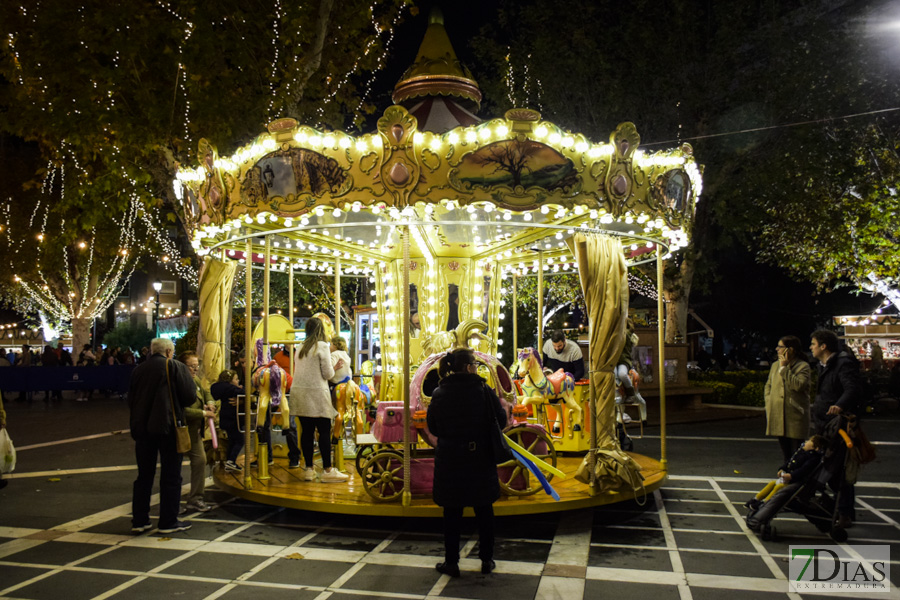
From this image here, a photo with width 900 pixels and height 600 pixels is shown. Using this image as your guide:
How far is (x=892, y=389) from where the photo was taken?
1714cm

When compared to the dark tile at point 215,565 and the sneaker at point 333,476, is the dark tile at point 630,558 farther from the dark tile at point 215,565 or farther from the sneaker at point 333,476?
the sneaker at point 333,476

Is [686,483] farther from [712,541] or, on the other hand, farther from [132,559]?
[132,559]

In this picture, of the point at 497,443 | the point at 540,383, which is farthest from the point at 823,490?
the point at 540,383

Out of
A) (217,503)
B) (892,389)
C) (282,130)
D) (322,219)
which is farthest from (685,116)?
(217,503)

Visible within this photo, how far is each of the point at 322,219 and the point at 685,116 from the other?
1354 centimetres

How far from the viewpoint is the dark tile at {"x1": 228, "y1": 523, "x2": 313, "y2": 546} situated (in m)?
5.92

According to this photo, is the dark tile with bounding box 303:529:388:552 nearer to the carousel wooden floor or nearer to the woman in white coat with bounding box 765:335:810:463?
the carousel wooden floor

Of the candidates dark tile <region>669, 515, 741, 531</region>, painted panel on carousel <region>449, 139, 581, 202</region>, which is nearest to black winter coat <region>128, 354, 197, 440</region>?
painted panel on carousel <region>449, 139, 581, 202</region>

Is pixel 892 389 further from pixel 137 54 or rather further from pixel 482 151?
pixel 137 54

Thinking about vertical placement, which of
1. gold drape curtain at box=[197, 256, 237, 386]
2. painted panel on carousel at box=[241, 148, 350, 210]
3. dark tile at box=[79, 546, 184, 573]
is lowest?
dark tile at box=[79, 546, 184, 573]

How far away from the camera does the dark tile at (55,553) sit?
5.35m

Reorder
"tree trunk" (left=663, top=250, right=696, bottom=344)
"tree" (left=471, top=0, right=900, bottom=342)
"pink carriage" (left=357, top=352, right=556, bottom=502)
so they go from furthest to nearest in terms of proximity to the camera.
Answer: "tree trunk" (left=663, top=250, right=696, bottom=344) → "tree" (left=471, top=0, right=900, bottom=342) → "pink carriage" (left=357, top=352, right=556, bottom=502)

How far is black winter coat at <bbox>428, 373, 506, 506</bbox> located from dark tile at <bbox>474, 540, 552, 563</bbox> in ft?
2.95

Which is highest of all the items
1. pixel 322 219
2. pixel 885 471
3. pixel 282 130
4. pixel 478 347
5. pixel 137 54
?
pixel 137 54
